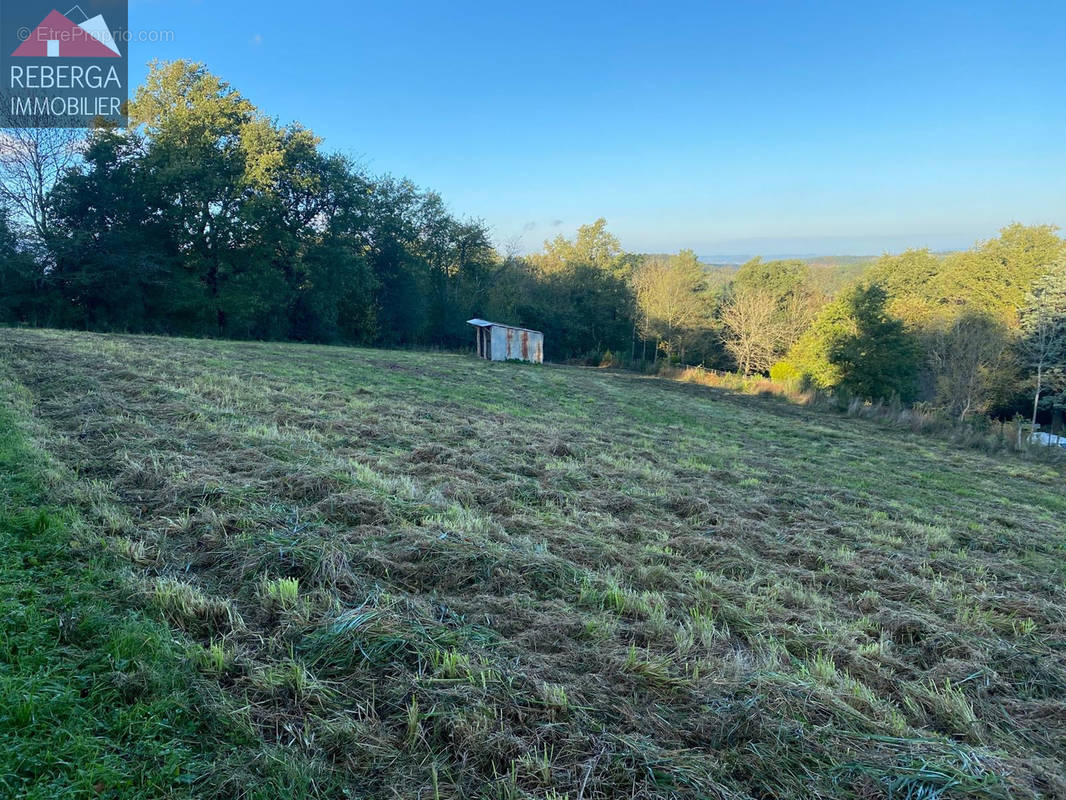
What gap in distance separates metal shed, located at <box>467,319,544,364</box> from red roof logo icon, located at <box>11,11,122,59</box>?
18.2m

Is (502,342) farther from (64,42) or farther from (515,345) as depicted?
(64,42)

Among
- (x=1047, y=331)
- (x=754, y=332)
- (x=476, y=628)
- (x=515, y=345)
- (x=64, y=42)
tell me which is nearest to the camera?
(x=476, y=628)

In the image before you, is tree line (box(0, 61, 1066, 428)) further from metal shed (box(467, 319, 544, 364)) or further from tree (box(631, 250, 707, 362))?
metal shed (box(467, 319, 544, 364))

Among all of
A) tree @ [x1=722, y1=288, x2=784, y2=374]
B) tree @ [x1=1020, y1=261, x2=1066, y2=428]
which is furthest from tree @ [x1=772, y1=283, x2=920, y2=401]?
tree @ [x1=722, y1=288, x2=784, y2=374]

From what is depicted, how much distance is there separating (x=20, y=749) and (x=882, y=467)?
39.4 ft

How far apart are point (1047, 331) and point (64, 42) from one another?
44130 mm

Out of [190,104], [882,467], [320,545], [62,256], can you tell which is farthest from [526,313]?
[320,545]

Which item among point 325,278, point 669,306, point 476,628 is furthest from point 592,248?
point 476,628

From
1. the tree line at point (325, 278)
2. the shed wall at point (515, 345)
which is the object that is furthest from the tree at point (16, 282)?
the shed wall at point (515, 345)

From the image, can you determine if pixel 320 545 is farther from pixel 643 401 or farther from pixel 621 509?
pixel 643 401

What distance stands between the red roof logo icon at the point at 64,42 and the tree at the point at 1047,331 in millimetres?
42545

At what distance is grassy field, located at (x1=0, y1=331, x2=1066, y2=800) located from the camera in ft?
6.31

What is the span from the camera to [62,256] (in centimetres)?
2186

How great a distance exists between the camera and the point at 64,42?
18.8 metres
